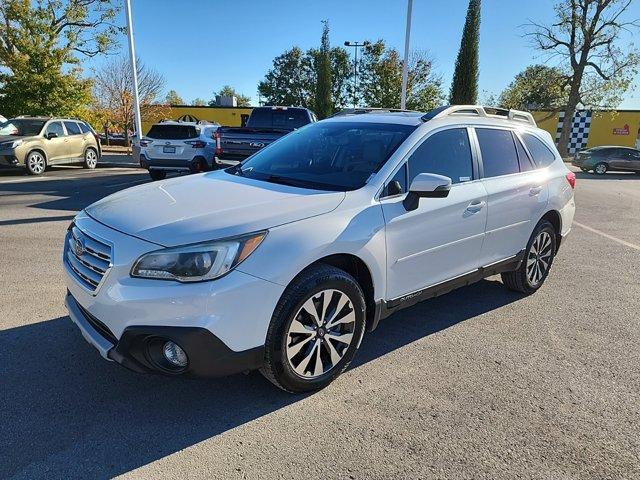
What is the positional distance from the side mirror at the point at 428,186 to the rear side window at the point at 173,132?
33.1ft

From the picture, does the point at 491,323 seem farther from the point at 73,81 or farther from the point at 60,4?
the point at 60,4

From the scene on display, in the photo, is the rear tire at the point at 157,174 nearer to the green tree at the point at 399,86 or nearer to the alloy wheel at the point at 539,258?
the alloy wheel at the point at 539,258

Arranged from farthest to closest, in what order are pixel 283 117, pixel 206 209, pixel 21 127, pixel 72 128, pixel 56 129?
pixel 72 128
pixel 56 129
pixel 21 127
pixel 283 117
pixel 206 209

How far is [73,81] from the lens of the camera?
71.6 ft

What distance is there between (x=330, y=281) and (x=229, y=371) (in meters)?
0.77

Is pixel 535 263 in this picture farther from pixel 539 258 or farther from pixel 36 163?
pixel 36 163

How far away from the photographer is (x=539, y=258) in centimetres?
486

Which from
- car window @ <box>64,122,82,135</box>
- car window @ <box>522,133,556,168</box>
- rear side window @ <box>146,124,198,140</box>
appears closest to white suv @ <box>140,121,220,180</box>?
rear side window @ <box>146,124,198,140</box>

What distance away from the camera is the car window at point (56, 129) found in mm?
14581

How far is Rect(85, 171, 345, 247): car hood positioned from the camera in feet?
8.46

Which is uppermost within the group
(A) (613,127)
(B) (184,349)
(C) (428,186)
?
(A) (613,127)

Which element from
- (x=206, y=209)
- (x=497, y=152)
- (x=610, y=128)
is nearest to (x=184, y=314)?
(x=206, y=209)

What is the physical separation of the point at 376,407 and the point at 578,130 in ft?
144

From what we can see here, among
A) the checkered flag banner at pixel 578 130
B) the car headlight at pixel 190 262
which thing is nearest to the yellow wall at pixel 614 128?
the checkered flag banner at pixel 578 130
